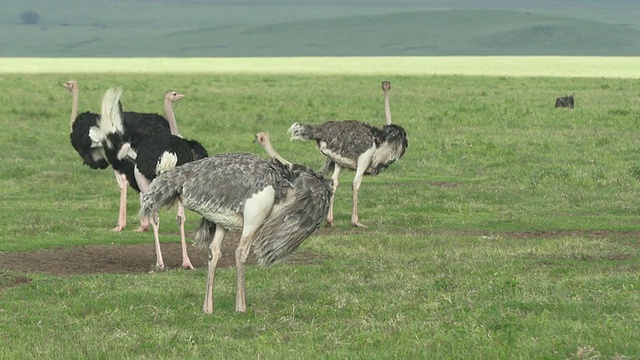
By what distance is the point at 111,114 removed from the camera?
17047 mm

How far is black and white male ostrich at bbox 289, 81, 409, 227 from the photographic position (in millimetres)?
18312

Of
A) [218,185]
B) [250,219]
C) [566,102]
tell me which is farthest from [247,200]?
[566,102]

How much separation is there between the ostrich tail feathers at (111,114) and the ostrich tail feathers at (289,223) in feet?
20.0

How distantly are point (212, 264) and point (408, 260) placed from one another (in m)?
3.73

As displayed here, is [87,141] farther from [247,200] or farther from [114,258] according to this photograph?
[247,200]

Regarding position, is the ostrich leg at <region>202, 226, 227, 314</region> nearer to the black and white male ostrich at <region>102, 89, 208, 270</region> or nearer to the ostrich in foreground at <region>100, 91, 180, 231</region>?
the black and white male ostrich at <region>102, 89, 208, 270</region>

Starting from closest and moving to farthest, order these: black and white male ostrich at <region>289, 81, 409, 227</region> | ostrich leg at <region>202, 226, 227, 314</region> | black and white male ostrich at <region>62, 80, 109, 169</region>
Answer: ostrich leg at <region>202, 226, 227, 314</region>, black and white male ostrich at <region>289, 81, 409, 227</region>, black and white male ostrich at <region>62, 80, 109, 169</region>

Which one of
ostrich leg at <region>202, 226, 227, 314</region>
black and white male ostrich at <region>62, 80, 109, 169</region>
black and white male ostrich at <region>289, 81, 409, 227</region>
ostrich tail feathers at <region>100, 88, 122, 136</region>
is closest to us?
ostrich leg at <region>202, 226, 227, 314</region>

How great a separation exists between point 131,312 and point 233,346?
6.25 feet

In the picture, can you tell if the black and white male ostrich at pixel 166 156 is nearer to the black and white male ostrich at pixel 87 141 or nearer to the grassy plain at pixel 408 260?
the grassy plain at pixel 408 260

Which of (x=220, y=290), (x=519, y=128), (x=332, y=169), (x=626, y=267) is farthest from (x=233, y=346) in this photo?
(x=519, y=128)

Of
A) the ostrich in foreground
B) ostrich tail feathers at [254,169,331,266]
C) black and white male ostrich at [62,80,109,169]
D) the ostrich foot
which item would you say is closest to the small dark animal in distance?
the ostrich foot

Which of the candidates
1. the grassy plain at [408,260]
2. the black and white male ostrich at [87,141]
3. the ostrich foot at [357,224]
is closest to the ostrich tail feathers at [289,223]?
the grassy plain at [408,260]

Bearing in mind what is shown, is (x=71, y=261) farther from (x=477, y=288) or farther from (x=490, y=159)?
(x=490, y=159)
